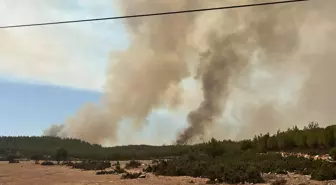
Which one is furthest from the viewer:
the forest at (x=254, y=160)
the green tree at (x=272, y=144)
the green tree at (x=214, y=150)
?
the green tree at (x=272, y=144)

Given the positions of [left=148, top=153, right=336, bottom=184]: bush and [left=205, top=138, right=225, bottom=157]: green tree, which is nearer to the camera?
[left=148, top=153, right=336, bottom=184]: bush

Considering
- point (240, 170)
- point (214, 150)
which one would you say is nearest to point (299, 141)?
point (214, 150)

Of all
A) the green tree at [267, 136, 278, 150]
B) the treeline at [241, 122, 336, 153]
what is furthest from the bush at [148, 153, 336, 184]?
the green tree at [267, 136, 278, 150]

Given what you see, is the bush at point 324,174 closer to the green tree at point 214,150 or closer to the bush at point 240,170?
the bush at point 240,170

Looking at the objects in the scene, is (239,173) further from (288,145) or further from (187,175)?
(288,145)

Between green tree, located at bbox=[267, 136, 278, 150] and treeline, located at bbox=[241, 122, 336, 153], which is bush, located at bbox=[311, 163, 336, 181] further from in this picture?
green tree, located at bbox=[267, 136, 278, 150]

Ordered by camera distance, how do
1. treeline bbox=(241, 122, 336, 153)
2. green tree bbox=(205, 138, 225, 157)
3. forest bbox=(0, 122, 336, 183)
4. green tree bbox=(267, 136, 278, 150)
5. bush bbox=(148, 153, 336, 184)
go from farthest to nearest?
green tree bbox=(267, 136, 278, 150) → green tree bbox=(205, 138, 225, 157) → treeline bbox=(241, 122, 336, 153) → forest bbox=(0, 122, 336, 183) → bush bbox=(148, 153, 336, 184)

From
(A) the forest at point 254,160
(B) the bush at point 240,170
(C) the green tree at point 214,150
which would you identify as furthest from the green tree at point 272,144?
(B) the bush at point 240,170

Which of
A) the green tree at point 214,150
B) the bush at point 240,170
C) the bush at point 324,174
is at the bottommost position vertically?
the bush at point 324,174

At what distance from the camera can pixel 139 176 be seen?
3016cm

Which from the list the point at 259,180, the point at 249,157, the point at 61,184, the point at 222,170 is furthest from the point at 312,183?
the point at 249,157

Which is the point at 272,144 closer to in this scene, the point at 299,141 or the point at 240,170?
the point at 299,141

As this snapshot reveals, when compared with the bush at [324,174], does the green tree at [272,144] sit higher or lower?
higher

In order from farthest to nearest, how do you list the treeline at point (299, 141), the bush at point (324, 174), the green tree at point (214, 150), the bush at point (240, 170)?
1. the green tree at point (214, 150)
2. the treeline at point (299, 141)
3. the bush at point (240, 170)
4. the bush at point (324, 174)
